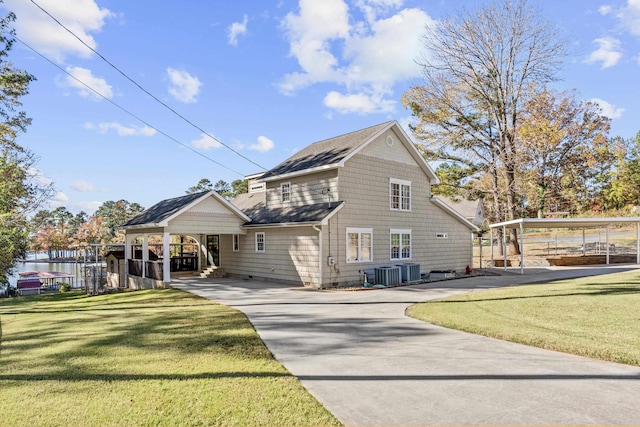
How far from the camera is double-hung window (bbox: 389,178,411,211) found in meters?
19.6

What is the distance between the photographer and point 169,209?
18.9 metres

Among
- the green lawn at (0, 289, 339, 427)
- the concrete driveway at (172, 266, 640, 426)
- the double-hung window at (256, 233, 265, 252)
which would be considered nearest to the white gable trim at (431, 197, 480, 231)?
the double-hung window at (256, 233, 265, 252)

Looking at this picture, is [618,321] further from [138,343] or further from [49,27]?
[49,27]

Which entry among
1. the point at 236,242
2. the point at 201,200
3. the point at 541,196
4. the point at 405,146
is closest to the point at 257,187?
the point at 236,242

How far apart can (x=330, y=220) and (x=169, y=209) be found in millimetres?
8080

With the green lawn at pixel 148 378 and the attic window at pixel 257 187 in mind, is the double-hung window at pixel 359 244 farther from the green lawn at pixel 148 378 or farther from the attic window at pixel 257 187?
the attic window at pixel 257 187

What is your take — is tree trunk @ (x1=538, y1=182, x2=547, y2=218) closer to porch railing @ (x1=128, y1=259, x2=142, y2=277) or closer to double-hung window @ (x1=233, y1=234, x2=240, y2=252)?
double-hung window @ (x1=233, y1=234, x2=240, y2=252)

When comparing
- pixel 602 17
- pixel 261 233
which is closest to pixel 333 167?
pixel 261 233

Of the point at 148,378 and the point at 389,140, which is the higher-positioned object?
the point at 389,140

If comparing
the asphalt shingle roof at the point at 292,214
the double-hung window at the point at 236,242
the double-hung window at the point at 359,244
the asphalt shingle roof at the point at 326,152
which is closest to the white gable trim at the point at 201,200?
Result: the asphalt shingle roof at the point at 292,214

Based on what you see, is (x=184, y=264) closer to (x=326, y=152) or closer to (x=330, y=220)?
(x=326, y=152)

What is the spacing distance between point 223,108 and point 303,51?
5315 mm

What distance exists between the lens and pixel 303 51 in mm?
20656

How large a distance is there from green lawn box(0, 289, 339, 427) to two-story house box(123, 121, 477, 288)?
329 inches
